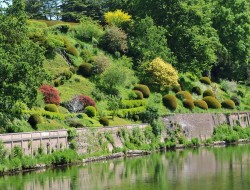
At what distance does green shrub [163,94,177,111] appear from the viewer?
71.2 m

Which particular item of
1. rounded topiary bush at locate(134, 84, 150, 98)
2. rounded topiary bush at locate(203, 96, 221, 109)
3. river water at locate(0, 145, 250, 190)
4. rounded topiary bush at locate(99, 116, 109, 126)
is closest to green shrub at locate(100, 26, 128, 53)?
rounded topiary bush at locate(134, 84, 150, 98)

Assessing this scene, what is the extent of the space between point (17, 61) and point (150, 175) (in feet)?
43.5

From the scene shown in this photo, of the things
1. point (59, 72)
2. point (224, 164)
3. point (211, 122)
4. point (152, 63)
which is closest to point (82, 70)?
point (59, 72)

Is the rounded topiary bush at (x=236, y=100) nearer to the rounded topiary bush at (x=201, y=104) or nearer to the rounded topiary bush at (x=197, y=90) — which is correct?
the rounded topiary bush at (x=197, y=90)

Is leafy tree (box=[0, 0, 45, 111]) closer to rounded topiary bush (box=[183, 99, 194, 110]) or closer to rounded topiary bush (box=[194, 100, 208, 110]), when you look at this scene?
rounded topiary bush (box=[183, 99, 194, 110])

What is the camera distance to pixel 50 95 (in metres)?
60.0

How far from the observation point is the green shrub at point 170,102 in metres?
71.2

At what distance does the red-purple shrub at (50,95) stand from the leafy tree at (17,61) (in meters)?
10.9

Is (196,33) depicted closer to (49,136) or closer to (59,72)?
(59,72)

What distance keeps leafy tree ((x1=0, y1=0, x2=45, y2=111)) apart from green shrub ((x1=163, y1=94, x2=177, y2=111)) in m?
26.2

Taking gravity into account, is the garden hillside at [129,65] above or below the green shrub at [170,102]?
above

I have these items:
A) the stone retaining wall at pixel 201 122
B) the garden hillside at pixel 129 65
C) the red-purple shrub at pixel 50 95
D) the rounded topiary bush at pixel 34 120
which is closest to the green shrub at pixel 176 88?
the garden hillside at pixel 129 65

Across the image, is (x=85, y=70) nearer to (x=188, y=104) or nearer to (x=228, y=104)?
(x=188, y=104)

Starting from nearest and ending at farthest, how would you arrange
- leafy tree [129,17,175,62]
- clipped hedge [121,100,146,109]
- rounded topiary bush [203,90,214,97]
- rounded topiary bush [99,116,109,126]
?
rounded topiary bush [99,116,109,126] → clipped hedge [121,100,146,109] → leafy tree [129,17,175,62] → rounded topiary bush [203,90,214,97]
